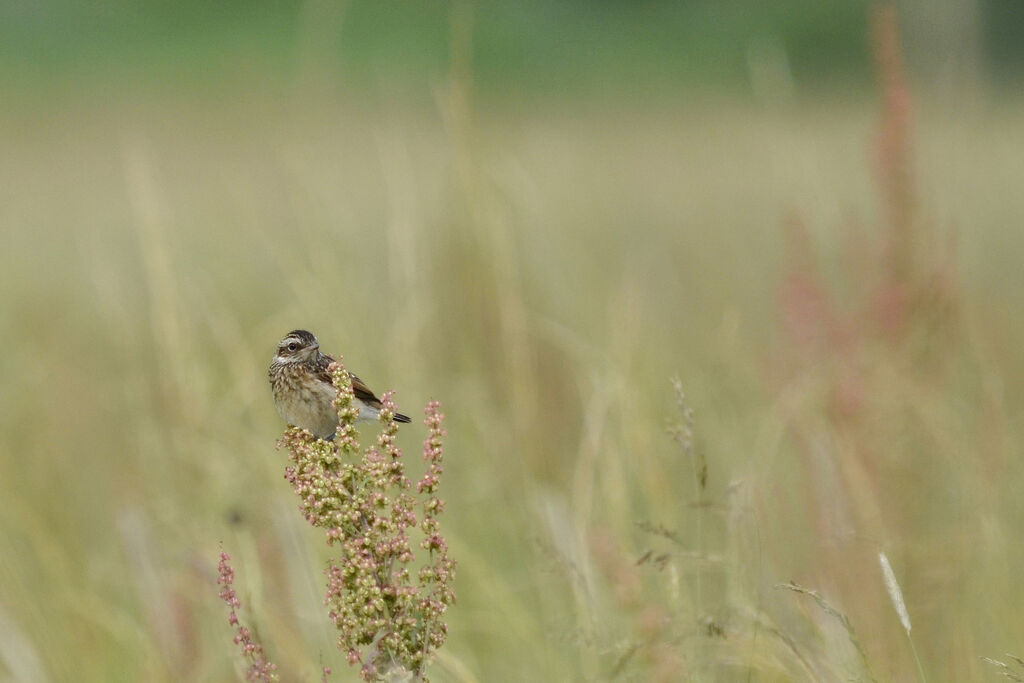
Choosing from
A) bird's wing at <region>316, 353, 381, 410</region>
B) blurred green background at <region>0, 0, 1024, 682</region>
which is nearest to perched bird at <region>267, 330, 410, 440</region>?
bird's wing at <region>316, 353, 381, 410</region>

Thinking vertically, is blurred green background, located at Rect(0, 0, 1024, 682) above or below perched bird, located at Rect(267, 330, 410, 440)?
above

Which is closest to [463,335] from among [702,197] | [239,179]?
[702,197]

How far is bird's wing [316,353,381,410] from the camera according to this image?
1.94m

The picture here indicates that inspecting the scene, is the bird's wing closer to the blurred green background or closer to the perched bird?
the perched bird

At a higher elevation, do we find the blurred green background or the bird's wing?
the blurred green background

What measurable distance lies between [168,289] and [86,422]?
276 centimetres

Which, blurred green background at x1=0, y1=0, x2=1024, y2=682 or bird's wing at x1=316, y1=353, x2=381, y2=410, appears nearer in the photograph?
bird's wing at x1=316, y1=353, x2=381, y2=410

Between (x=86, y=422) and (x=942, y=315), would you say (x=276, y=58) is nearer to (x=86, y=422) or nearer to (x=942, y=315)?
(x=86, y=422)

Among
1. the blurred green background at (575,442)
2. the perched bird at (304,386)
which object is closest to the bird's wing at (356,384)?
the perched bird at (304,386)

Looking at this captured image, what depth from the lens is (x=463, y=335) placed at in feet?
15.4

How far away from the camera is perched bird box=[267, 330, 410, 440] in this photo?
185cm

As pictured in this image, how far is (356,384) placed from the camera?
212 centimetres

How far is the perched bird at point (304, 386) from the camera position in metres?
1.85

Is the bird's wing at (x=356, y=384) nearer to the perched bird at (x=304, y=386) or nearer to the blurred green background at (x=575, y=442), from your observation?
the perched bird at (x=304, y=386)
